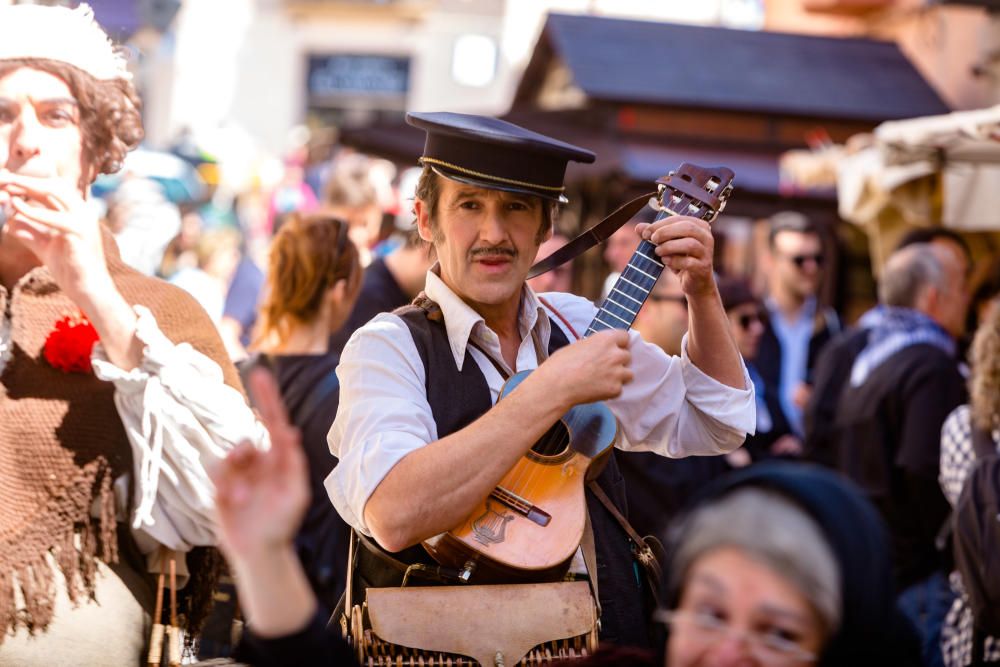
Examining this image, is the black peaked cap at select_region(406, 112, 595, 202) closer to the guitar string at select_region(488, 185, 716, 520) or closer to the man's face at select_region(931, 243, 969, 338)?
the guitar string at select_region(488, 185, 716, 520)

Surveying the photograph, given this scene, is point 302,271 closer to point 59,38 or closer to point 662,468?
point 662,468

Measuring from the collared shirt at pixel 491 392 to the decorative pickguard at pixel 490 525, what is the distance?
0.59 ft

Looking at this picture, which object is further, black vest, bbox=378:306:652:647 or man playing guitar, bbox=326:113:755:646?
black vest, bbox=378:306:652:647

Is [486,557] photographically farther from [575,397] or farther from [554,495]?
[575,397]

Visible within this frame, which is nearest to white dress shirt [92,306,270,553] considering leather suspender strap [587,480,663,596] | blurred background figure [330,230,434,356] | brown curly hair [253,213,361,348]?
leather suspender strap [587,480,663,596]

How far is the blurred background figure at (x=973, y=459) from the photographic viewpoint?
4344 mm

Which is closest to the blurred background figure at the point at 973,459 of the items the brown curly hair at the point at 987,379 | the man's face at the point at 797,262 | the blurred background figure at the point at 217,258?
the brown curly hair at the point at 987,379

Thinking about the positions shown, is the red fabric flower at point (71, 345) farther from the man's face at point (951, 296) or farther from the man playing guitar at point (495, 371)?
the man's face at point (951, 296)

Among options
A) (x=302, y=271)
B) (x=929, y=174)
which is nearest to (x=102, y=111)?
(x=302, y=271)

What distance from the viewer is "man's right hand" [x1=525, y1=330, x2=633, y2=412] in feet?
8.31

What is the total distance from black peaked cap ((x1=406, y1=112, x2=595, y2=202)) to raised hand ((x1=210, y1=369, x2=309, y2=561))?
107 centimetres

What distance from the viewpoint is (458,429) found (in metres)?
2.77

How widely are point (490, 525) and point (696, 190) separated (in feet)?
2.72

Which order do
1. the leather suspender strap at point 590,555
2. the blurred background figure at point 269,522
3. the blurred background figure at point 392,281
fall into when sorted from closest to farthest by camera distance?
the blurred background figure at point 269,522 → the leather suspender strap at point 590,555 → the blurred background figure at point 392,281
